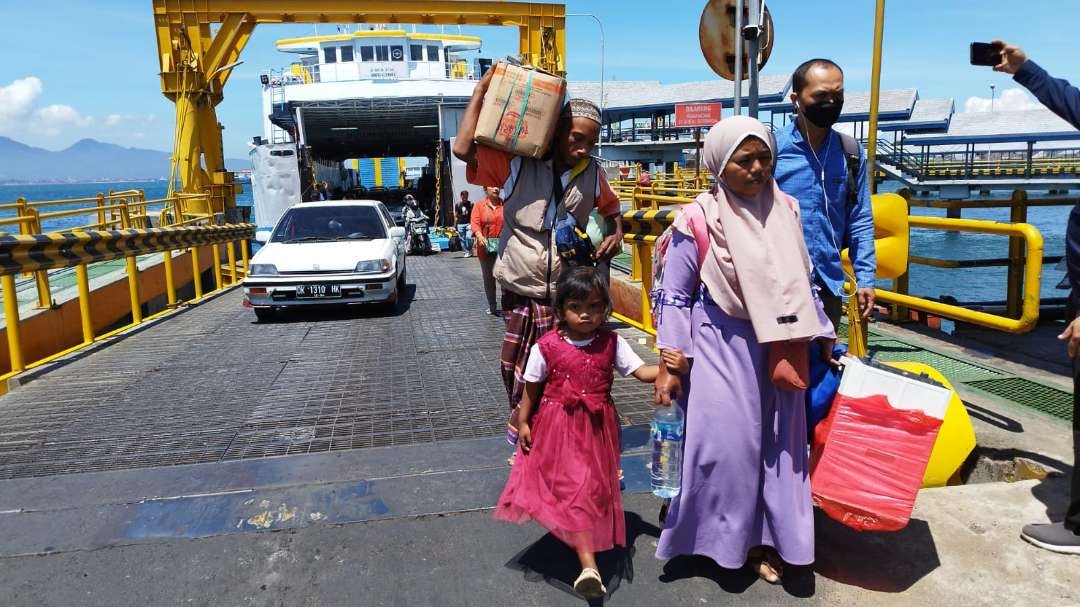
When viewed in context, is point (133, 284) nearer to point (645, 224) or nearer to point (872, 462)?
point (645, 224)

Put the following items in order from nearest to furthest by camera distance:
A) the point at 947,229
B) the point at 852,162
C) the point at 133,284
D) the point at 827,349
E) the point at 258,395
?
the point at 827,349 → the point at 852,162 → the point at 947,229 → the point at 258,395 → the point at 133,284

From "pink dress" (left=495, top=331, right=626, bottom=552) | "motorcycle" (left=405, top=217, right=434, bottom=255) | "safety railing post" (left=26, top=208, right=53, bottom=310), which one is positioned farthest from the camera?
"motorcycle" (left=405, top=217, right=434, bottom=255)

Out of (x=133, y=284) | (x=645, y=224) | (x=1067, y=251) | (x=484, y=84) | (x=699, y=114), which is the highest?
(x=699, y=114)

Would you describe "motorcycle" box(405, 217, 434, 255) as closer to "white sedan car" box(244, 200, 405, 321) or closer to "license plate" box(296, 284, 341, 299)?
"white sedan car" box(244, 200, 405, 321)

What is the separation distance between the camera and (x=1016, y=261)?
6688 mm

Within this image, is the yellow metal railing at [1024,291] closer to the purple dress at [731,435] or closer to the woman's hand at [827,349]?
the woman's hand at [827,349]

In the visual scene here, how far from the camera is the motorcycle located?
19.3m

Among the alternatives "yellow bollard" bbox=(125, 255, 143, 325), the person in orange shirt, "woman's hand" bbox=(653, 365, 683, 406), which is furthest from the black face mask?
"yellow bollard" bbox=(125, 255, 143, 325)

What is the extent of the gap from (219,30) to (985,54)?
16.7 metres

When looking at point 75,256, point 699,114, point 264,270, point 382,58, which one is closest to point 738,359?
point 75,256

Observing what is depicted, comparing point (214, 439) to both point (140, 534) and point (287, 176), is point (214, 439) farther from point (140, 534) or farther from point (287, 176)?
point (287, 176)

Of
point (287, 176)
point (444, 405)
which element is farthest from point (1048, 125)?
point (444, 405)

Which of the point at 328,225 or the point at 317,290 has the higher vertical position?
the point at 328,225

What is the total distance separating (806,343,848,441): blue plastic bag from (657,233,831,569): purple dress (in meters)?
0.21
